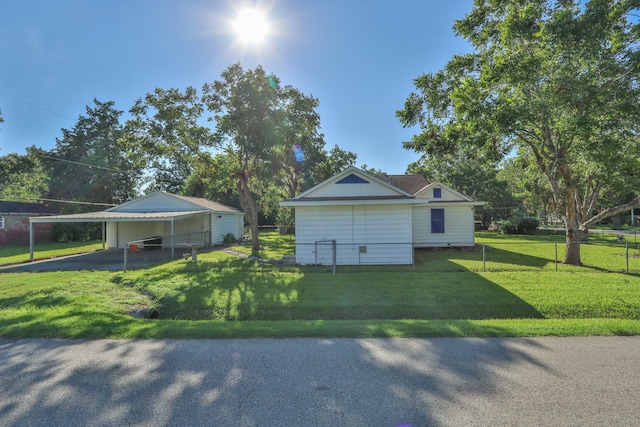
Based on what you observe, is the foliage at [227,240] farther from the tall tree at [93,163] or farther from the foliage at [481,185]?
the foliage at [481,185]

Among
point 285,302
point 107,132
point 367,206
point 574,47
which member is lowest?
point 285,302

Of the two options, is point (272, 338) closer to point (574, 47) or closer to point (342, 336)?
point (342, 336)

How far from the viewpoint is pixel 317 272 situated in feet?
37.1

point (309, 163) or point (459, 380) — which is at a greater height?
point (309, 163)

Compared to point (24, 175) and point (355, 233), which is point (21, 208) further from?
point (355, 233)

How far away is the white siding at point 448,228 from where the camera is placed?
17219 mm

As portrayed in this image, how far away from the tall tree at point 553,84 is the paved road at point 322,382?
22.5 feet

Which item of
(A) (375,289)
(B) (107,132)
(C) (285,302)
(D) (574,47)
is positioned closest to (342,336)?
(C) (285,302)

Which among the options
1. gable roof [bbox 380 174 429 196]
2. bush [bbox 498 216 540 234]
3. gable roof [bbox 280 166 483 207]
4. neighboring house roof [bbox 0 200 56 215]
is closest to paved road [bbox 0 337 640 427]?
gable roof [bbox 280 166 483 207]

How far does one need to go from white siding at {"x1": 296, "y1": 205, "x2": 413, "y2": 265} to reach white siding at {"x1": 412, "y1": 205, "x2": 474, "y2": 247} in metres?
4.81

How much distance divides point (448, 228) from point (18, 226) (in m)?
30.8

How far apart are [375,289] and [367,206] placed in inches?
193

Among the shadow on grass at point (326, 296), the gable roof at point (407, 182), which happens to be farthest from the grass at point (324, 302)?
Answer: the gable roof at point (407, 182)

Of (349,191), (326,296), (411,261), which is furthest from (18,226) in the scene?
(411,261)
